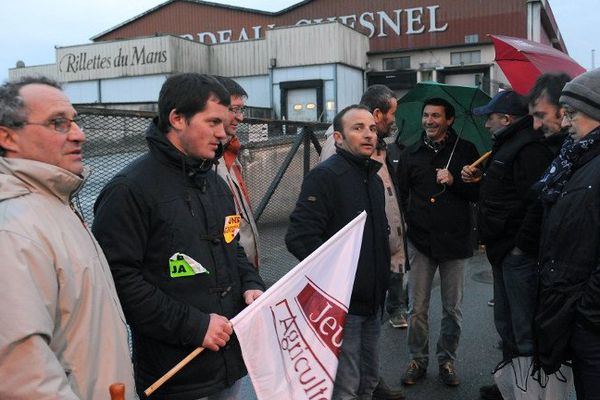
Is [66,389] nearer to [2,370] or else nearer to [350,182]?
[2,370]

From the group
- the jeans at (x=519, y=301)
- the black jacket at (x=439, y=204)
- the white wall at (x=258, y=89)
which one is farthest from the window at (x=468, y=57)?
the jeans at (x=519, y=301)

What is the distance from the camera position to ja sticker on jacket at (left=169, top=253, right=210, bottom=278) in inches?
90.7

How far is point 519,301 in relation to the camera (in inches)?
136

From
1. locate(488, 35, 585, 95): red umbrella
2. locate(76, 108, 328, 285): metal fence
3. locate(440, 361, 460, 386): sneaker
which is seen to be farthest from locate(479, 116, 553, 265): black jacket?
locate(76, 108, 328, 285): metal fence

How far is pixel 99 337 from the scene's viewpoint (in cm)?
182

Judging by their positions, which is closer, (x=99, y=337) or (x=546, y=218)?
(x=99, y=337)

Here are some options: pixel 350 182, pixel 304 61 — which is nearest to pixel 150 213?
pixel 350 182

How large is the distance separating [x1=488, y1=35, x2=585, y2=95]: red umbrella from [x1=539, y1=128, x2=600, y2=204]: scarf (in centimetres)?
136

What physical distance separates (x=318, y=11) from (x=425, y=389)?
30.5 meters

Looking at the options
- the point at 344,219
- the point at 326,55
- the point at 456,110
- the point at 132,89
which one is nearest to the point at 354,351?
the point at 344,219

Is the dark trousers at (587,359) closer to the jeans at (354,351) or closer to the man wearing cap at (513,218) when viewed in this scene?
the man wearing cap at (513,218)

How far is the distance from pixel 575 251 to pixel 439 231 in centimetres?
180

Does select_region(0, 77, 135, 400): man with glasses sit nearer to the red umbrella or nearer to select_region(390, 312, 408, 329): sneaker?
the red umbrella

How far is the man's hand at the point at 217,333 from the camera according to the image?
2287mm
